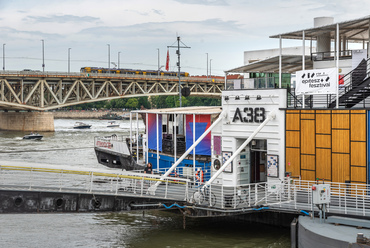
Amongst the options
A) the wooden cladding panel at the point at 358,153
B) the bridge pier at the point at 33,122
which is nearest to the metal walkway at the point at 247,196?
the wooden cladding panel at the point at 358,153

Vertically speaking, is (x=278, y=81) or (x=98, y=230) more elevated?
(x=278, y=81)

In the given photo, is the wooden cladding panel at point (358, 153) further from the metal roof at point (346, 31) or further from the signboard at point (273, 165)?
the metal roof at point (346, 31)

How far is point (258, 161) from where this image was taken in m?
26.9

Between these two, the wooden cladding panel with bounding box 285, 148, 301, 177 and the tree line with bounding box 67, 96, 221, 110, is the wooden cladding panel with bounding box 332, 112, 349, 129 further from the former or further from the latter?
the tree line with bounding box 67, 96, 221, 110

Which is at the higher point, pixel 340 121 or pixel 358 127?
pixel 340 121

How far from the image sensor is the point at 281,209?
21266 mm

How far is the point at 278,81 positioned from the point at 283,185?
17.5 ft

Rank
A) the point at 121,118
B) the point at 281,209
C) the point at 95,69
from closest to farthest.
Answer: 1. the point at 281,209
2. the point at 95,69
3. the point at 121,118

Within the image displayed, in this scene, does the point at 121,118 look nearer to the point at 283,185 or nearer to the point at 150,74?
the point at 150,74

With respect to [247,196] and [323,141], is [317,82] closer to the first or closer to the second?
[323,141]

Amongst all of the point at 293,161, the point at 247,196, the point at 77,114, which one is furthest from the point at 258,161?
the point at 77,114

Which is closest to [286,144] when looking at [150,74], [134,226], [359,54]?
[359,54]

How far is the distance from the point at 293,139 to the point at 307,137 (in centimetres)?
68

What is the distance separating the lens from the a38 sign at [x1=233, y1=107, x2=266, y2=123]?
24.9 m
